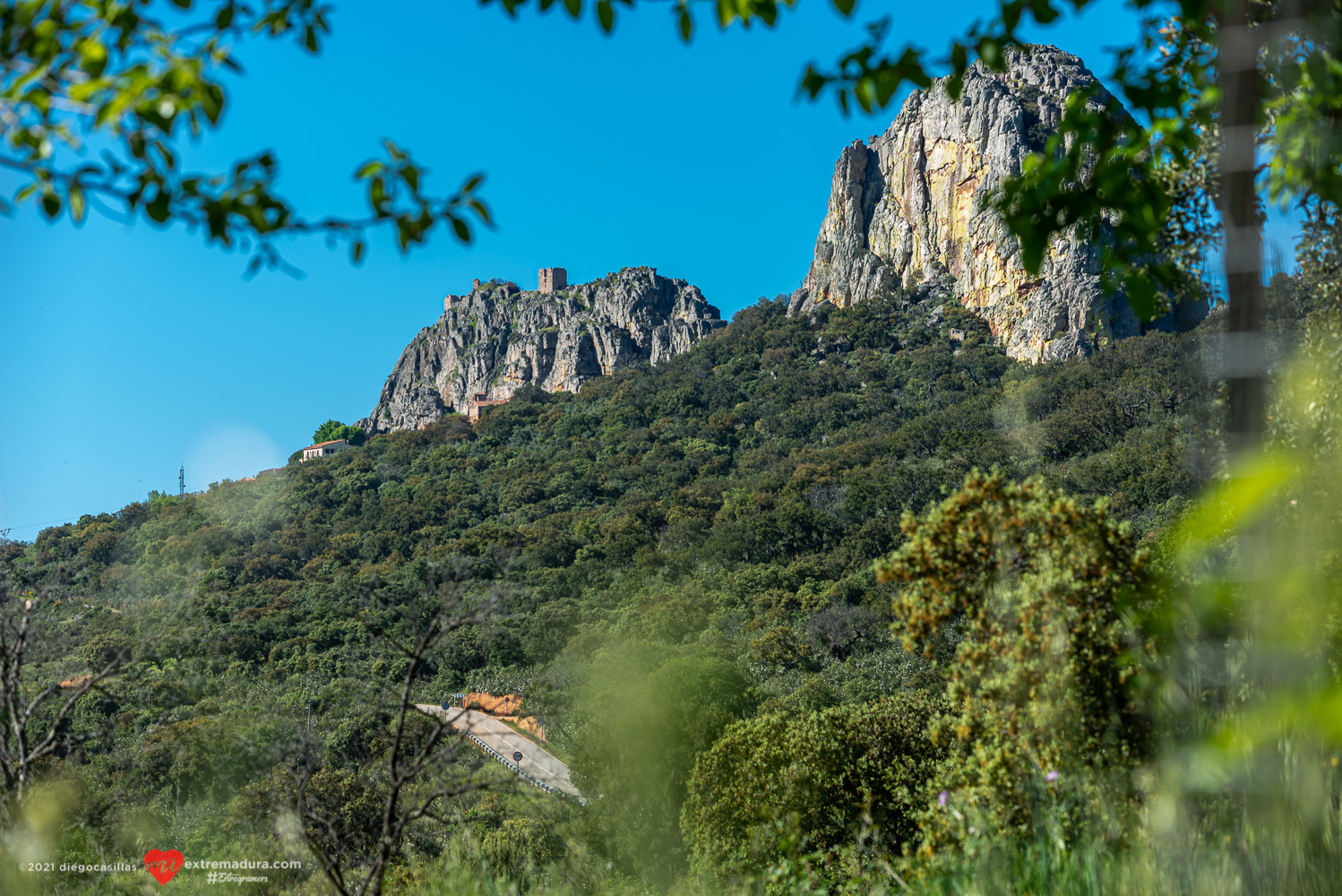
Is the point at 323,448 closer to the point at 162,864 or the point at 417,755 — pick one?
Answer: the point at 162,864

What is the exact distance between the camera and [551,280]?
87062 millimetres

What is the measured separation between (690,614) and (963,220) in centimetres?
3844

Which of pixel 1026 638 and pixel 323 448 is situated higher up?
pixel 323 448

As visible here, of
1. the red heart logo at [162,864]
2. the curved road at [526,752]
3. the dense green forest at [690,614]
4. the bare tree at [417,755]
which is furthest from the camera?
the curved road at [526,752]

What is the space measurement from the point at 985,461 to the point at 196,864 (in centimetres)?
2789

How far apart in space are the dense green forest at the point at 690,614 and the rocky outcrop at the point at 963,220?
259 centimetres

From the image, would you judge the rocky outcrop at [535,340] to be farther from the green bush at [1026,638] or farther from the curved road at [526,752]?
the green bush at [1026,638]

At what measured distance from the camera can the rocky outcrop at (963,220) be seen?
45406mm

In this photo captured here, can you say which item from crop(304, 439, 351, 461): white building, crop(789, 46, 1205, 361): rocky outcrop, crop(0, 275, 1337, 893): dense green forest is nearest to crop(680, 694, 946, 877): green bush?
crop(0, 275, 1337, 893): dense green forest

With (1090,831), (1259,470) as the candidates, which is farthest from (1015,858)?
(1259,470)

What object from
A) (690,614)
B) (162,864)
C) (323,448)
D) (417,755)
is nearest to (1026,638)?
(417,755)

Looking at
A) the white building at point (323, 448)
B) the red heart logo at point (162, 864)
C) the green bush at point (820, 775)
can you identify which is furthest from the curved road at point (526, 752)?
the white building at point (323, 448)

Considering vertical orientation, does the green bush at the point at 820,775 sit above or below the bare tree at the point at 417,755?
below

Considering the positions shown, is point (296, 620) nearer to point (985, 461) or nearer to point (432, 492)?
point (432, 492)
